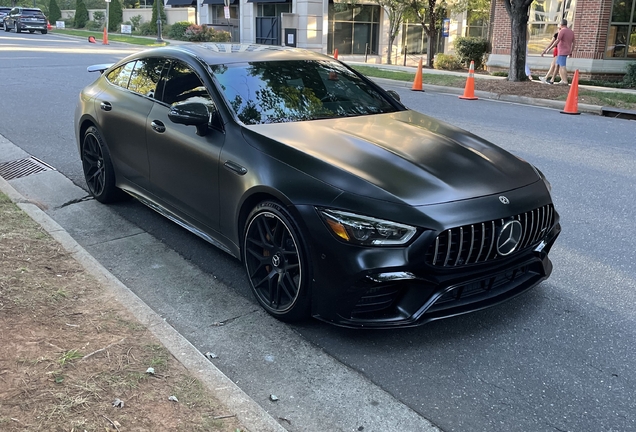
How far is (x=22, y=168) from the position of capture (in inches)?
297

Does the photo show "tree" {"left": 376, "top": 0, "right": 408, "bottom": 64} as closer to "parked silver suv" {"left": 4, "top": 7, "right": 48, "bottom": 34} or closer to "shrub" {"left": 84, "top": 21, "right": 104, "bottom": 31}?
"parked silver suv" {"left": 4, "top": 7, "right": 48, "bottom": 34}

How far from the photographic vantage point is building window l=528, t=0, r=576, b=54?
2074cm

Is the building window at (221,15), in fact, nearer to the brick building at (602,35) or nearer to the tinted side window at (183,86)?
the brick building at (602,35)

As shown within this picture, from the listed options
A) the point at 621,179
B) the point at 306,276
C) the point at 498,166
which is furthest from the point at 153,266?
the point at 621,179

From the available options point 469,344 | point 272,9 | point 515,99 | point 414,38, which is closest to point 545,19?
point 515,99

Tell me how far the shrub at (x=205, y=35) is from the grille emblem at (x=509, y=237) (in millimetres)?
33880

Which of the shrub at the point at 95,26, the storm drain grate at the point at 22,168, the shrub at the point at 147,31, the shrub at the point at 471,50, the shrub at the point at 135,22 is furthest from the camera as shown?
the shrub at the point at 95,26

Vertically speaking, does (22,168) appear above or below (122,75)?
below

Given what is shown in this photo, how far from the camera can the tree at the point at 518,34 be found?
16.7 metres

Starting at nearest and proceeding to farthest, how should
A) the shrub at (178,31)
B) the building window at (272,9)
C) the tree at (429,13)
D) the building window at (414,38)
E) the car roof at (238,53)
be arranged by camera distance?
1. the car roof at (238,53)
2. the tree at (429,13)
3. the building window at (272,9)
4. the building window at (414,38)
5. the shrub at (178,31)

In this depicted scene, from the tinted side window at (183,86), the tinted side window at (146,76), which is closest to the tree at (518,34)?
the tinted side window at (146,76)

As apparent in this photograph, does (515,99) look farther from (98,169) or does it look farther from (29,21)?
(29,21)

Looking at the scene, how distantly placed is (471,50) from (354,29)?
961 cm

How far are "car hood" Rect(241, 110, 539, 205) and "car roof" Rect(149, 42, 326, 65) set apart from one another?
2.99ft
